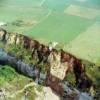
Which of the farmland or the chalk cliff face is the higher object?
the farmland

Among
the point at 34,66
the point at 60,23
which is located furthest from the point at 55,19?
the point at 34,66

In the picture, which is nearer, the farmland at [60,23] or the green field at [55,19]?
the farmland at [60,23]

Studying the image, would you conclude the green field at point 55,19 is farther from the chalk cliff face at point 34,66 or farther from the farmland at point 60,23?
the chalk cliff face at point 34,66

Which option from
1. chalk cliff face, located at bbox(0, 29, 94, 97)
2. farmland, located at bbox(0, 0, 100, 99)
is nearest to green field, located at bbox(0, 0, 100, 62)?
farmland, located at bbox(0, 0, 100, 99)

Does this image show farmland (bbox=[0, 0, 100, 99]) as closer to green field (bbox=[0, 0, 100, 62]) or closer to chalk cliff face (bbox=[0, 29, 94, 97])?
green field (bbox=[0, 0, 100, 62])

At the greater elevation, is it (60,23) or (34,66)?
(60,23)

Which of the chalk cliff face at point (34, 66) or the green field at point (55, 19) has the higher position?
the green field at point (55, 19)

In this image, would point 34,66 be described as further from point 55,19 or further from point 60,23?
point 55,19

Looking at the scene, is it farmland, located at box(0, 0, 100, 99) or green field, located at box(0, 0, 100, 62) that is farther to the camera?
green field, located at box(0, 0, 100, 62)

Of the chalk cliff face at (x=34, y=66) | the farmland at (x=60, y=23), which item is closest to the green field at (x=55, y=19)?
the farmland at (x=60, y=23)
